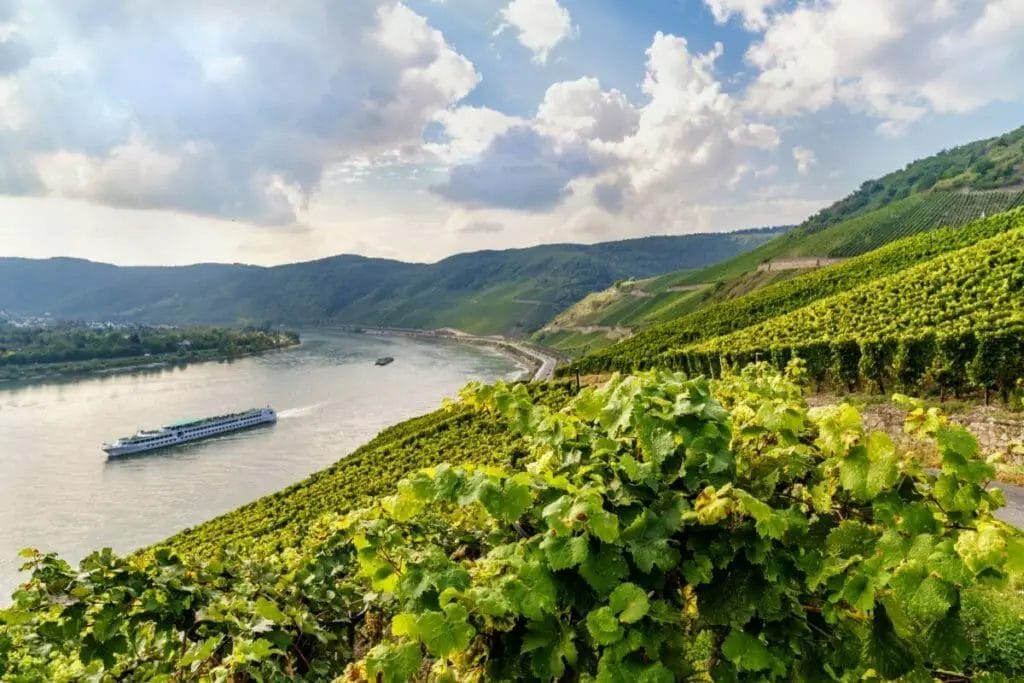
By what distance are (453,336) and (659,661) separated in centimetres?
19362

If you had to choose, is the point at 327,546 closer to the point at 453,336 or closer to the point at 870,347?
the point at 870,347

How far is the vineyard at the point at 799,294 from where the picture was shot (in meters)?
50.2

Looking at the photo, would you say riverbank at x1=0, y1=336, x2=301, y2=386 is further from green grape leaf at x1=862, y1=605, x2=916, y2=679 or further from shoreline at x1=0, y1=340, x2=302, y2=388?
green grape leaf at x1=862, y1=605, x2=916, y2=679

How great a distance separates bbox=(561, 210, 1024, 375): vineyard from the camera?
50.2 metres

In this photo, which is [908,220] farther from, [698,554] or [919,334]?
[698,554]

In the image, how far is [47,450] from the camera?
56.2 meters

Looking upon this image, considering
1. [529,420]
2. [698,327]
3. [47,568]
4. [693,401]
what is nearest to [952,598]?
[693,401]

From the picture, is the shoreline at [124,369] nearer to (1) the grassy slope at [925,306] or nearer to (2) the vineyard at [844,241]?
(2) the vineyard at [844,241]

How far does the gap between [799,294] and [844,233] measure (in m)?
58.1

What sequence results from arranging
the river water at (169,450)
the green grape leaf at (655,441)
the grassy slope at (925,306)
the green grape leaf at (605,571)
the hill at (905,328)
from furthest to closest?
1. the river water at (169,450)
2. the grassy slope at (925,306)
3. the hill at (905,328)
4. the green grape leaf at (655,441)
5. the green grape leaf at (605,571)

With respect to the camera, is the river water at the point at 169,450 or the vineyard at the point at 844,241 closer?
the river water at the point at 169,450

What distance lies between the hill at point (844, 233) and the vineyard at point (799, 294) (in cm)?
2567

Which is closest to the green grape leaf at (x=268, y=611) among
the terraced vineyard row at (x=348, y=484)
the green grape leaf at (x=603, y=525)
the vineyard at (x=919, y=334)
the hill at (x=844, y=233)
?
the green grape leaf at (x=603, y=525)

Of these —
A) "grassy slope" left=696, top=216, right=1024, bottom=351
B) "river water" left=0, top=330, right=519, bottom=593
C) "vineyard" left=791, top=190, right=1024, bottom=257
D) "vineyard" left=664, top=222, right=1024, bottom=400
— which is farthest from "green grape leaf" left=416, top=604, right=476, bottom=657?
"vineyard" left=791, top=190, right=1024, bottom=257
